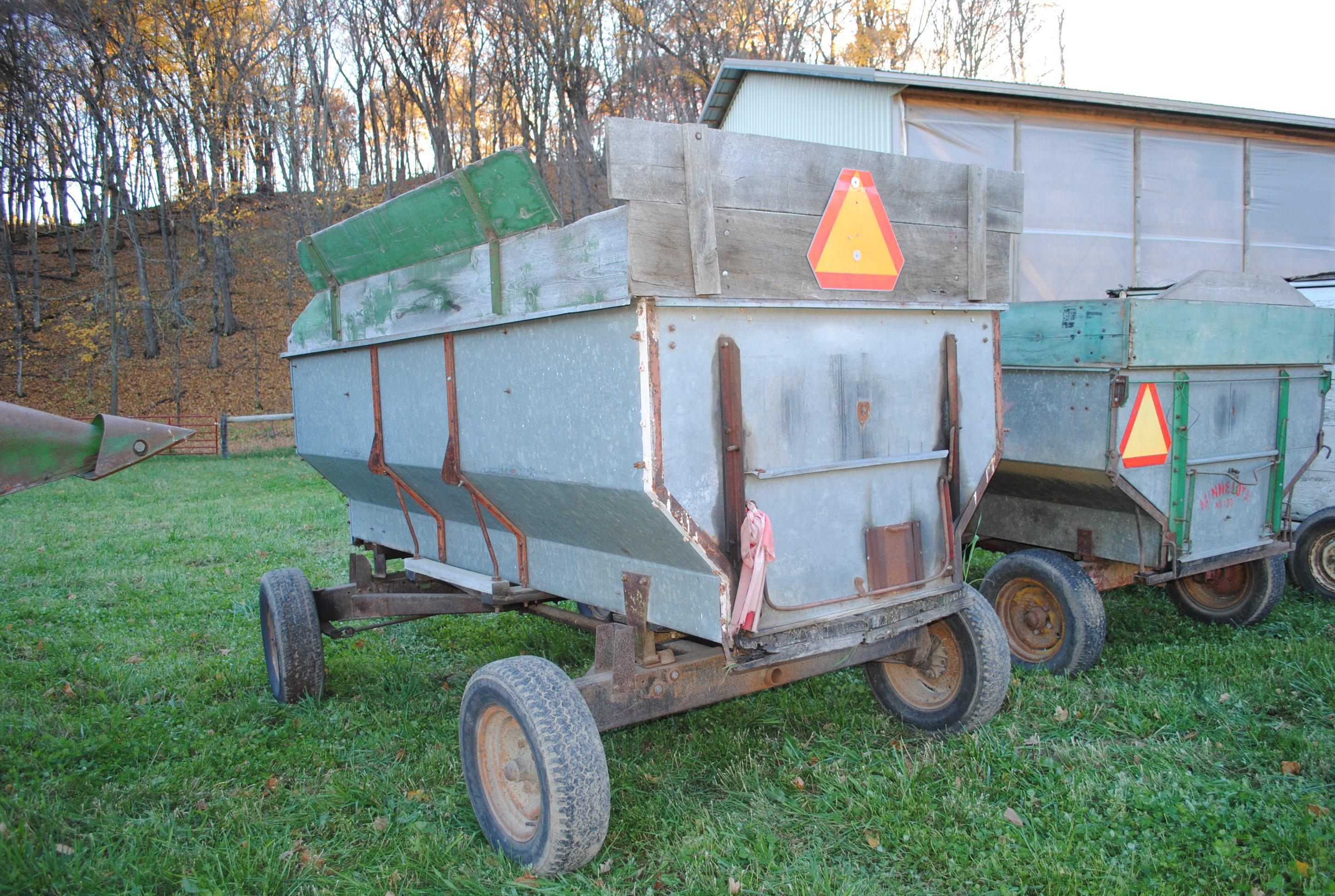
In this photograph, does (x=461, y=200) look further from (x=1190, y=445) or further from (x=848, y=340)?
(x=1190, y=445)

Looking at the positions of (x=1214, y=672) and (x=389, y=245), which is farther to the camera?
(x=1214, y=672)

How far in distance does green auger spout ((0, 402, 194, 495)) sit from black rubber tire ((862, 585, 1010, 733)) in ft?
9.98

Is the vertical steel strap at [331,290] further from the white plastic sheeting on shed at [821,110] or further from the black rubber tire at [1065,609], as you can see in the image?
the white plastic sheeting on shed at [821,110]

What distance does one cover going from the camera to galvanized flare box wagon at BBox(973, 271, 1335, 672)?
4.65m

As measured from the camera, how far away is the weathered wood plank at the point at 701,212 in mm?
2855

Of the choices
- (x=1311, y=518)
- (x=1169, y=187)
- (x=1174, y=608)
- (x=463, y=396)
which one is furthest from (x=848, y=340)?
(x=1169, y=187)

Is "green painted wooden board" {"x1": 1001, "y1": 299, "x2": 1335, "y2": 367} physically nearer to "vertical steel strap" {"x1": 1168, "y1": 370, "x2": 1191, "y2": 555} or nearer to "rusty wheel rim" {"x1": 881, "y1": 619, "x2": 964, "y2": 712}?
"vertical steel strap" {"x1": 1168, "y1": 370, "x2": 1191, "y2": 555}

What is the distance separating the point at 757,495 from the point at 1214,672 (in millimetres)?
3148

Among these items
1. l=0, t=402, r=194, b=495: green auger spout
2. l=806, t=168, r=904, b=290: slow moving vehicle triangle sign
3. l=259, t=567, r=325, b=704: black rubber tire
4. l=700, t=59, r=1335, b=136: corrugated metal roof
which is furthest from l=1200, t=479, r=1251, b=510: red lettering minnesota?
l=700, t=59, r=1335, b=136: corrugated metal roof

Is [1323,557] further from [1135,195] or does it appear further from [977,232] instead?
[1135,195]

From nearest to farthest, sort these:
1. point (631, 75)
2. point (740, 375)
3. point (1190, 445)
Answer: point (740, 375), point (1190, 445), point (631, 75)

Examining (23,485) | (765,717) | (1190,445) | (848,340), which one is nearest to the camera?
(23,485)

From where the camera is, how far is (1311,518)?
6113mm

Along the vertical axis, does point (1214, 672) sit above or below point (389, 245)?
below
